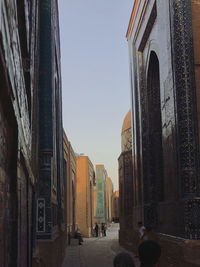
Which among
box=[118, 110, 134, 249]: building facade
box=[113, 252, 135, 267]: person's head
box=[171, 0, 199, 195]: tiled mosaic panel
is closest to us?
box=[113, 252, 135, 267]: person's head

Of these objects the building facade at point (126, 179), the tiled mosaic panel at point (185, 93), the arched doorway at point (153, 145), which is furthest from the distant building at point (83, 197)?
the tiled mosaic panel at point (185, 93)

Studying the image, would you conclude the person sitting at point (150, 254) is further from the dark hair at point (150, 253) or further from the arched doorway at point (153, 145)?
the arched doorway at point (153, 145)

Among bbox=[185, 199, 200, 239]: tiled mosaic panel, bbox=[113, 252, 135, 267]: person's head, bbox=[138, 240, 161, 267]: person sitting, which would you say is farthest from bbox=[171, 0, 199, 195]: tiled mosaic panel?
bbox=[113, 252, 135, 267]: person's head

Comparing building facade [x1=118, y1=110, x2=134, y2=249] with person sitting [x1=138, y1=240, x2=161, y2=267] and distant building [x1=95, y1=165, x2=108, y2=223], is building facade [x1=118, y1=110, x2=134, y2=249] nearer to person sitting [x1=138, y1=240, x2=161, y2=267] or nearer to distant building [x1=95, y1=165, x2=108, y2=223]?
person sitting [x1=138, y1=240, x2=161, y2=267]

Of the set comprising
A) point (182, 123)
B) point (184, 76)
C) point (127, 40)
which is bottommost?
point (182, 123)

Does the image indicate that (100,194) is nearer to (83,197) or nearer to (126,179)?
(83,197)

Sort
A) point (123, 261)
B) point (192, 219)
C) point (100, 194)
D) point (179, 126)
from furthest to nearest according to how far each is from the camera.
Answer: point (100, 194), point (179, 126), point (192, 219), point (123, 261)

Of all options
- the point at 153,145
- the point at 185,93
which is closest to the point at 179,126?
the point at 185,93

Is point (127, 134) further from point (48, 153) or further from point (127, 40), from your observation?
point (48, 153)

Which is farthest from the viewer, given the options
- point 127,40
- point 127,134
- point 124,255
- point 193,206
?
point 127,134

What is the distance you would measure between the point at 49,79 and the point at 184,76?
2873mm

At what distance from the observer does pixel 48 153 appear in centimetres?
833

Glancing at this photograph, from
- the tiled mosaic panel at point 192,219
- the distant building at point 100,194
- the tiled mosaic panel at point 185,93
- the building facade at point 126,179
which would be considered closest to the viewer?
the tiled mosaic panel at point 192,219

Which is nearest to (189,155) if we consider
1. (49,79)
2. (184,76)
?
(184,76)
